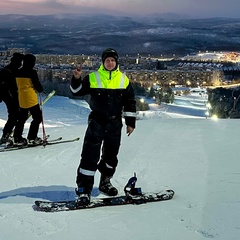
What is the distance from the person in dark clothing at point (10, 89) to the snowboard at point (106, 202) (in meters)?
3.55

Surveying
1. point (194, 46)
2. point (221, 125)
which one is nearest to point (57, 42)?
point (194, 46)

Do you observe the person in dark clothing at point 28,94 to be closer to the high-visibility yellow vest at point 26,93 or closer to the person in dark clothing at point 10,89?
the high-visibility yellow vest at point 26,93

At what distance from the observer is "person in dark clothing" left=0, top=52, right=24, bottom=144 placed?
7152mm

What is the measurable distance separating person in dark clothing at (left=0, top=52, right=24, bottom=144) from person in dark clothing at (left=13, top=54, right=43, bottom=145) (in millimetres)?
104

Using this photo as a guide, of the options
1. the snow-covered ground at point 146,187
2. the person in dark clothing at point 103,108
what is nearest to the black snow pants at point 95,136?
the person in dark clothing at point 103,108

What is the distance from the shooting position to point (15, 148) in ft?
24.3

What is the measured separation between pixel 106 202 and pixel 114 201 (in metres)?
0.09

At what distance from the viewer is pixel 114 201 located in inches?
169

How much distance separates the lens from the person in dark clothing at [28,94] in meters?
7.16

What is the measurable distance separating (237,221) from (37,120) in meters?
4.75

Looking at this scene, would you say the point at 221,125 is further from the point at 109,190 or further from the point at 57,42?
the point at 57,42

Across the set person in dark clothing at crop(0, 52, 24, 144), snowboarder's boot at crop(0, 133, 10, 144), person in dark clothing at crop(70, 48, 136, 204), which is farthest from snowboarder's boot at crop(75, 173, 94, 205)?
snowboarder's boot at crop(0, 133, 10, 144)

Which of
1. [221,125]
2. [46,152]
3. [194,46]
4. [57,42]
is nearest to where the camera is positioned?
[46,152]

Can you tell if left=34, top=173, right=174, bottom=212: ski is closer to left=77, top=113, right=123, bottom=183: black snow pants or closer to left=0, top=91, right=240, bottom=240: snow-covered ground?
left=0, top=91, right=240, bottom=240: snow-covered ground
